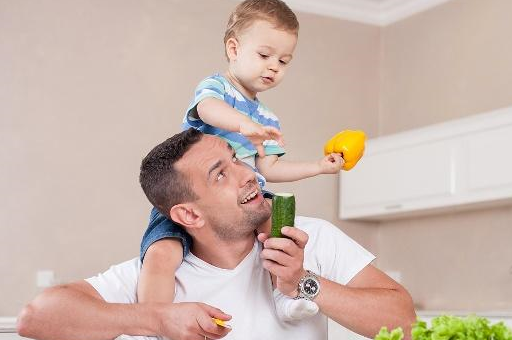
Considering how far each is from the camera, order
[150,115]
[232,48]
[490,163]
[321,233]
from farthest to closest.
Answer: [150,115], [490,163], [232,48], [321,233]

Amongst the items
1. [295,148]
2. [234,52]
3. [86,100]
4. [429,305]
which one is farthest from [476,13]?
[234,52]

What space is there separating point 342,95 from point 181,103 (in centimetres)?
133

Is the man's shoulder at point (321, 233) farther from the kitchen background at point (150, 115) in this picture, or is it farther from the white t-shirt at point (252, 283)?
the kitchen background at point (150, 115)

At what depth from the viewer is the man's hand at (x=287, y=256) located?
2207mm

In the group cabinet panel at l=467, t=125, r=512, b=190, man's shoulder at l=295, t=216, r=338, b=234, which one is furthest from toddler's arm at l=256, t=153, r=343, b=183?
cabinet panel at l=467, t=125, r=512, b=190

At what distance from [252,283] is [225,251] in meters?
0.12

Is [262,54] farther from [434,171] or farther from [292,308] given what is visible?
[434,171]

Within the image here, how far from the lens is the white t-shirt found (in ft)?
8.29

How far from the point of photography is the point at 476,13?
6.10 m

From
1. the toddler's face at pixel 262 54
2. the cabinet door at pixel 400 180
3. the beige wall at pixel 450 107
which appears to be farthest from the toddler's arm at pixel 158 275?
the cabinet door at pixel 400 180

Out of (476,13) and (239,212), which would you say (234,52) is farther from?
(476,13)

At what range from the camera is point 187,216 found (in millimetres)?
2596

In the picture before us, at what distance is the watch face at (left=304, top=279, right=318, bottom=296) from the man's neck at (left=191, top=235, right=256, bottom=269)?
343mm

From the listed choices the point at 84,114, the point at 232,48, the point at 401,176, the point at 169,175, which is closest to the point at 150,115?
the point at 84,114
